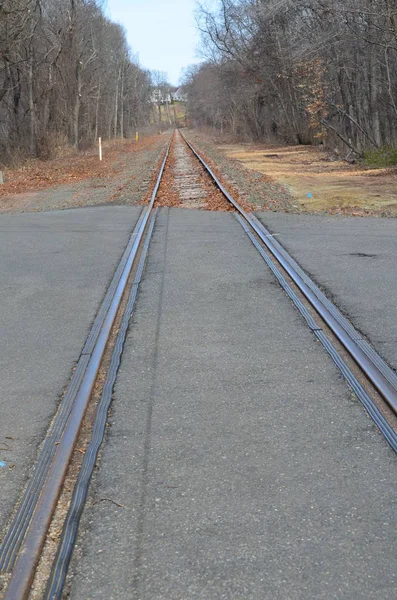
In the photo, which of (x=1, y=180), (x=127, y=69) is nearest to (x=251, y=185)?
(x=1, y=180)

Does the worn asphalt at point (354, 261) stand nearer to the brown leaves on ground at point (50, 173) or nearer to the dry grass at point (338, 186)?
the dry grass at point (338, 186)

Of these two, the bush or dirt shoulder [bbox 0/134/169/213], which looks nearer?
dirt shoulder [bbox 0/134/169/213]

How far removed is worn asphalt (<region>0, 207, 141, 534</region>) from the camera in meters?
4.31

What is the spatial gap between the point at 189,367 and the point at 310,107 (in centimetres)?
3074

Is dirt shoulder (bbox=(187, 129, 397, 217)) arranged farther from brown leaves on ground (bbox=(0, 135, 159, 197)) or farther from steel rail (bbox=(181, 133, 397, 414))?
brown leaves on ground (bbox=(0, 135, 159, 197))

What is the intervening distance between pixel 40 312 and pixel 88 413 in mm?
2803

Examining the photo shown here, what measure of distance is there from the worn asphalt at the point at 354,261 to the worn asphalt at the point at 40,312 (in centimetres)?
246

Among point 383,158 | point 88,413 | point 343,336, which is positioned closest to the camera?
point 88,413

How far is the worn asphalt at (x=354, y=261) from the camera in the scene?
6.36 m

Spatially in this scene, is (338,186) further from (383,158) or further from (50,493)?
(50,493)

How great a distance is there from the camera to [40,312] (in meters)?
7.23

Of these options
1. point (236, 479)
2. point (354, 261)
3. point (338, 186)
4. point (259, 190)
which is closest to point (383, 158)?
point (338, 186)

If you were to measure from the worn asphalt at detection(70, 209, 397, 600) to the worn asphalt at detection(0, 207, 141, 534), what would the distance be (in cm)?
49

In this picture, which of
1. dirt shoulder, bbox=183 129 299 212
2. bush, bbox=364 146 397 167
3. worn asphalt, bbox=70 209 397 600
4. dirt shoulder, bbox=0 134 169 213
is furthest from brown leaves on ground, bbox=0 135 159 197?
worn asphalt, bbox=70 209 397 600
